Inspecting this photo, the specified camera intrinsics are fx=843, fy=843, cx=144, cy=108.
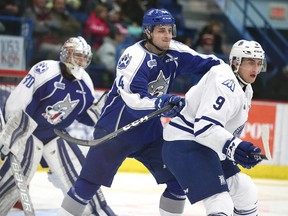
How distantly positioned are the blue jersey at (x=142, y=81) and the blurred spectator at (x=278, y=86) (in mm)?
4684

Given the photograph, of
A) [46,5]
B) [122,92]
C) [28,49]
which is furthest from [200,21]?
[122,92]

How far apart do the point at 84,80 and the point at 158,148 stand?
815mm

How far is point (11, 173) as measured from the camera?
16.4 ft

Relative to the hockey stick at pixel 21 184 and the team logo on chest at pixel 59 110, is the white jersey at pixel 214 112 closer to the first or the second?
the hockey stick at pixel 21 184

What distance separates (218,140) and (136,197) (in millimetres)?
2868

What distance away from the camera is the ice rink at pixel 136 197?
5777 millimetres

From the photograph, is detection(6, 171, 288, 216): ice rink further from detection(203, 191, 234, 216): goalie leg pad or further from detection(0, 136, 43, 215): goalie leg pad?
detection(203, 191, 234, 216): goalie leg pad

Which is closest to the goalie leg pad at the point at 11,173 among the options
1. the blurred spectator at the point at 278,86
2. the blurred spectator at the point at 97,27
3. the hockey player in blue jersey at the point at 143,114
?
the hockey player in blue jersey at the point at 143,114

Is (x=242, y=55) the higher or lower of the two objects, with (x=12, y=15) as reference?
higher

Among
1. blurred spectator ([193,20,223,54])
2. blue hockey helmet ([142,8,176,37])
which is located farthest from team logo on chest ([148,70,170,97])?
blurred spectator ([193,20,223,54])

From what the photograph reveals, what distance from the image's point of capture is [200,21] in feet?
38.1

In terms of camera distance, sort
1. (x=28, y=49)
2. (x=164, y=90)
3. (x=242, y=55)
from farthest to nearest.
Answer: (x=28, y=49) → (x=164, y=90) → (x=242, y=55)

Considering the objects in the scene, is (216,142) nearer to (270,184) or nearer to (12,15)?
(270,184)

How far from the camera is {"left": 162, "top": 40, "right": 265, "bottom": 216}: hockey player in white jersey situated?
371cm
